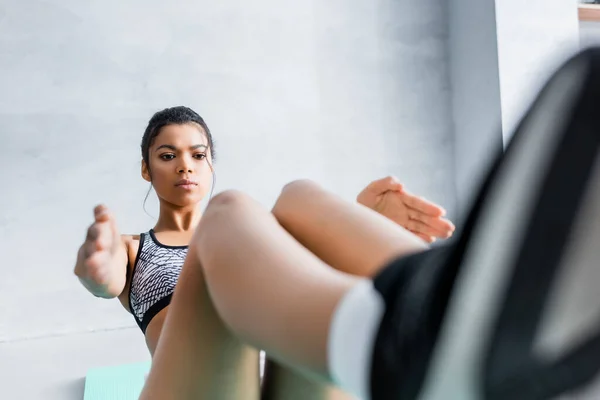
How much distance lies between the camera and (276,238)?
49 cm

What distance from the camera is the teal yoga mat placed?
4.78 ft

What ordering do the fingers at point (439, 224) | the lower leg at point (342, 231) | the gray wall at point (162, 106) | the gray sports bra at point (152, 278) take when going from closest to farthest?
the lower leg at point (342, 231), the fingers at point (439, 224), the gray sports bra at point (152, 278), the gray wall at point (162, 106)

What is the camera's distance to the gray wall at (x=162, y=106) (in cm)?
213

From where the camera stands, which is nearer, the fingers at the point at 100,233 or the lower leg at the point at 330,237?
the lower leg at the point at 330,237

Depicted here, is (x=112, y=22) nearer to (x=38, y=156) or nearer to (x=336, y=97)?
(x=38, y=156)

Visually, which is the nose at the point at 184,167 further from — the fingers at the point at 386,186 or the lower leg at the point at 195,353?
the lower leg at the point at 195,353

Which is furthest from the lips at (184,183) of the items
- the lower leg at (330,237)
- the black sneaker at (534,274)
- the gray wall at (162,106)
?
the black sneaker at (534,274)

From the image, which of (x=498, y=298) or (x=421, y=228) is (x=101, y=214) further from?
(x=498, y=298)

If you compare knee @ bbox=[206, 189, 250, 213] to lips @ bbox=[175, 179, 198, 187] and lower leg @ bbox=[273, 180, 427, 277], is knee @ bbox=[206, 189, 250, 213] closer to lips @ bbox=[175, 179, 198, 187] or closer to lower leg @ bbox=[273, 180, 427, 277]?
lower leg @ bbox=[273, 180, 427, 277]

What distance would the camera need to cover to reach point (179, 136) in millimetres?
1265

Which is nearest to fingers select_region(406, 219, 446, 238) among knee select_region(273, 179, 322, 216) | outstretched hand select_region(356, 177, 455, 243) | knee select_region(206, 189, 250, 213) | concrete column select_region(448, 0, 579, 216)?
outstretched hand select_region(356, 177, 455, 243)

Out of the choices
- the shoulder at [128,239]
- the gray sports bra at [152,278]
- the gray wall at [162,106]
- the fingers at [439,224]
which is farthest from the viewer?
the gray wall at [162,106]

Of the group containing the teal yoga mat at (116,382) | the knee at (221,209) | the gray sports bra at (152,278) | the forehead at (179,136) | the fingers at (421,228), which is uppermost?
the knee at (221,209)

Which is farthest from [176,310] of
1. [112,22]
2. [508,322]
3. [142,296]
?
[112,22]
